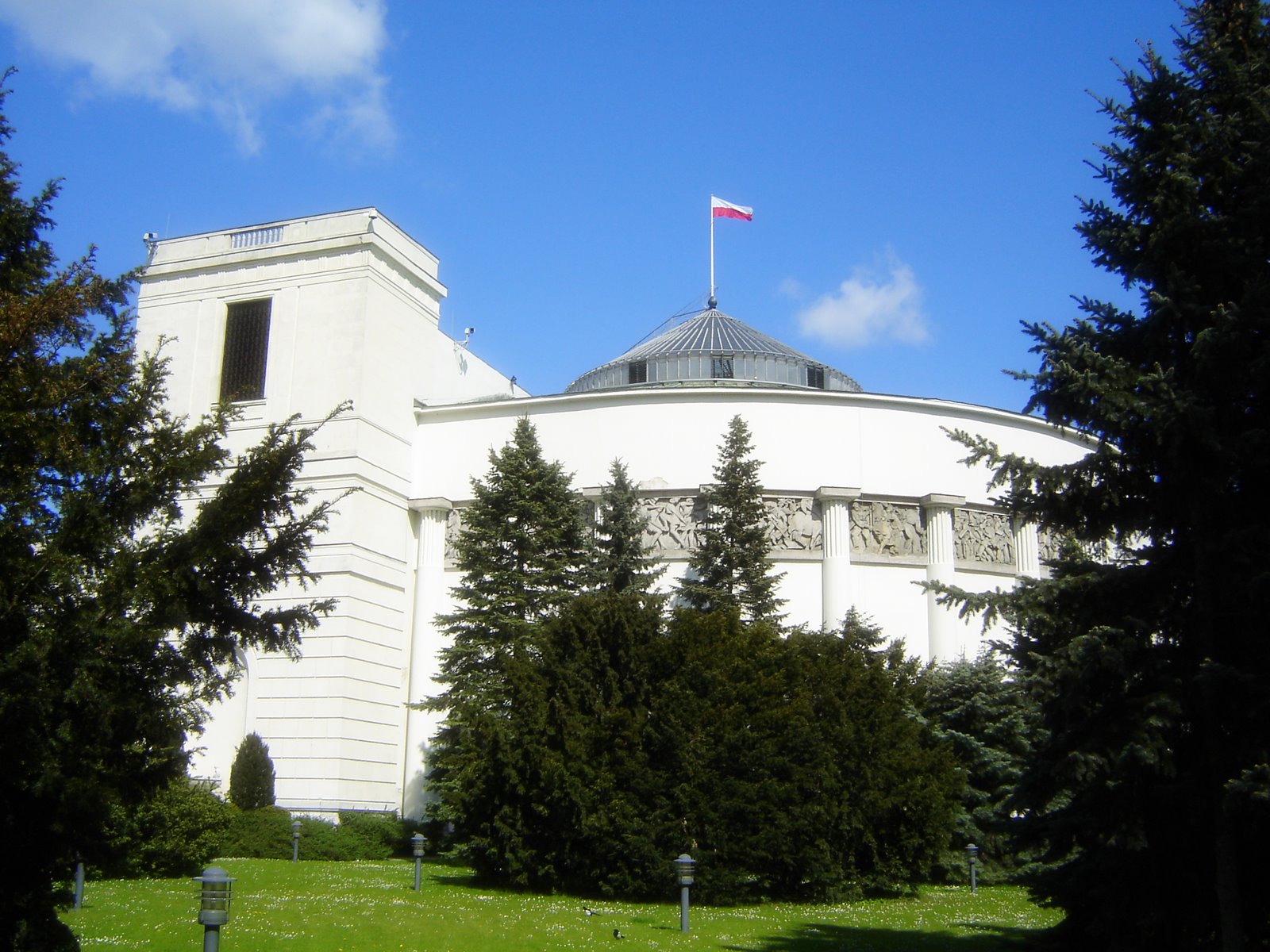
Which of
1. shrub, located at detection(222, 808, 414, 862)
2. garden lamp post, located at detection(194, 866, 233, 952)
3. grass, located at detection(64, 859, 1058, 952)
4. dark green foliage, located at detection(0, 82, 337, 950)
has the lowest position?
grass, located at detection(64, 859, 1058, 952)

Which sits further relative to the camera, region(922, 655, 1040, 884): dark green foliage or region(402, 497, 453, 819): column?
region(402, 497, 453, 819): column

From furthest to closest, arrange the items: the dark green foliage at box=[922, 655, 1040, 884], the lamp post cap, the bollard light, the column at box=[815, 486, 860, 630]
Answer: the column at box=[815, 486, 860, 630]
the dark green foliage at box=[922, 655, 1040, 884]
the bollard light
the lamp post cap

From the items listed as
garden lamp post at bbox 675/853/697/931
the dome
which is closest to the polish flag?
the dome

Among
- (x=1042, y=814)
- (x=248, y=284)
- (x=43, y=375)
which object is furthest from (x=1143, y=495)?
(x=248, y=284)

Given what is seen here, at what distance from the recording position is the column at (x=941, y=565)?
105ft

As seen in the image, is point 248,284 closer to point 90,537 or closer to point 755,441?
point 755,441

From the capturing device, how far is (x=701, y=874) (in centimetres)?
1903

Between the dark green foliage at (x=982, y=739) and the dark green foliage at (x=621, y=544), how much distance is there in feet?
23.7

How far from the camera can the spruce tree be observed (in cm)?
2200

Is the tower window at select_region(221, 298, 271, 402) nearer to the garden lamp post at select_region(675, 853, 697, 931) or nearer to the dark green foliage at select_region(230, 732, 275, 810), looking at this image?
the dark green foliage at select_region(230, 732, 275, 810)

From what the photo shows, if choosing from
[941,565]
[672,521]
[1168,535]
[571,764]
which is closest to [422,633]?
[672,521]

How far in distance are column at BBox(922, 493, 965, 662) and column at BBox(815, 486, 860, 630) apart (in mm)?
2194

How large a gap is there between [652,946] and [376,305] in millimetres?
23325

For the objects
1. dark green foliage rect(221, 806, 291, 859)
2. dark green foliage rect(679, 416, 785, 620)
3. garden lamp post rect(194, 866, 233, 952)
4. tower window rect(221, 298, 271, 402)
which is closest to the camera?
garden lamp post rect(194, 866, 233, 952)
